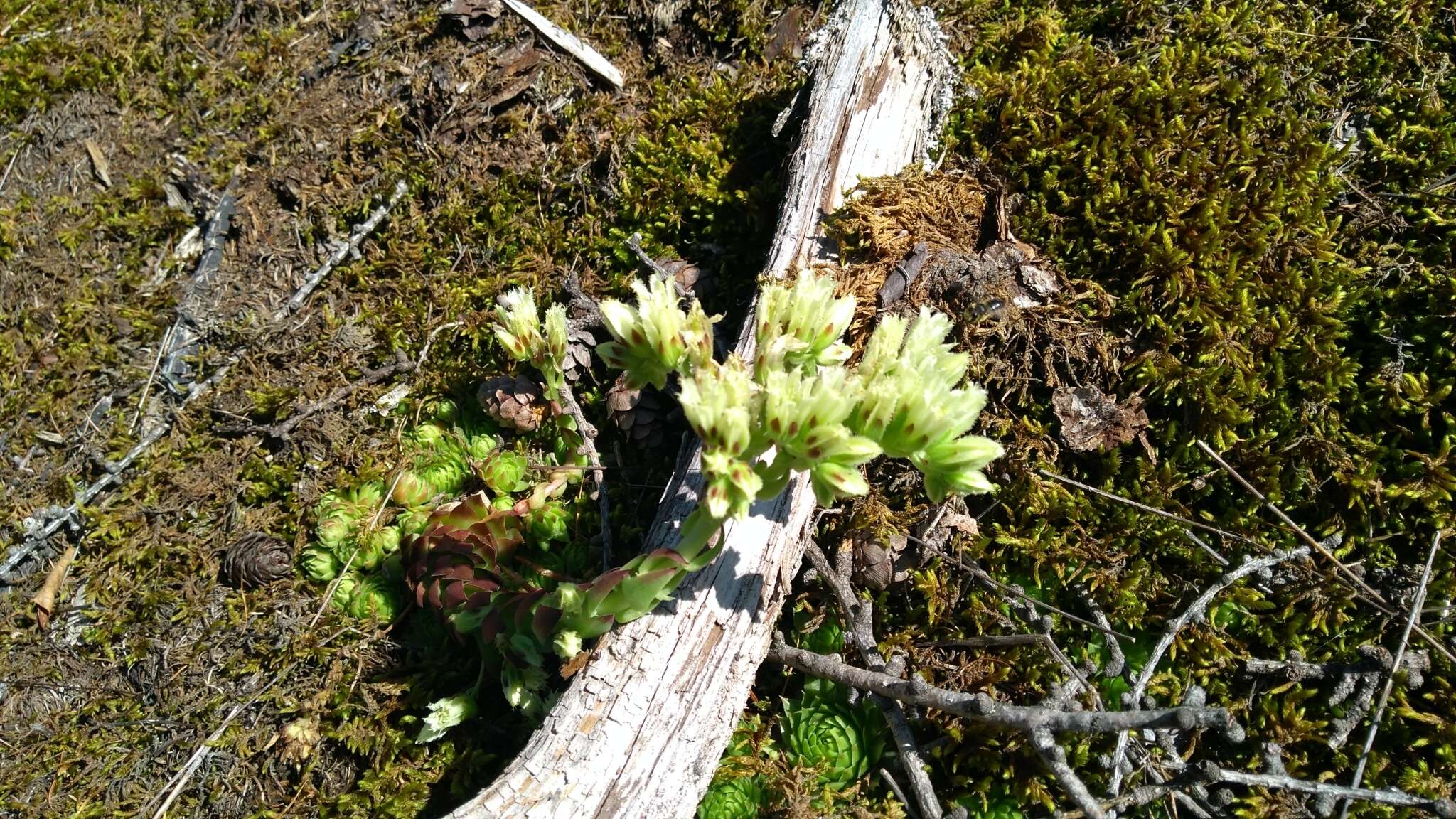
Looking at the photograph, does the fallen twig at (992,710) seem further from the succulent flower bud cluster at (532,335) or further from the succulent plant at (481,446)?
the succulent plant at (481,446)

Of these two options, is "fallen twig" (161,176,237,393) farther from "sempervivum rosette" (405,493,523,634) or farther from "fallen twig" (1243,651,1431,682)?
"fallen twig" (1243,651,1431,682)

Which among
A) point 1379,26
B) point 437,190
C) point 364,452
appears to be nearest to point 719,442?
point 364,452

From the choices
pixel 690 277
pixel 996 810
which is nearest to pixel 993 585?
pixel 996 810

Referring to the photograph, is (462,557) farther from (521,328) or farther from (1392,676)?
(1392,676)

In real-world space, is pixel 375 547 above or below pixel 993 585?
below

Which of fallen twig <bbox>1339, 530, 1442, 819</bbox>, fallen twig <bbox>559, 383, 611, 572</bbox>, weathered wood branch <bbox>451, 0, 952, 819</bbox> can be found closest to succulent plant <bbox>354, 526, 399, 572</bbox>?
fallen twig <bbox>559, 383, 611, 572</bbox>
